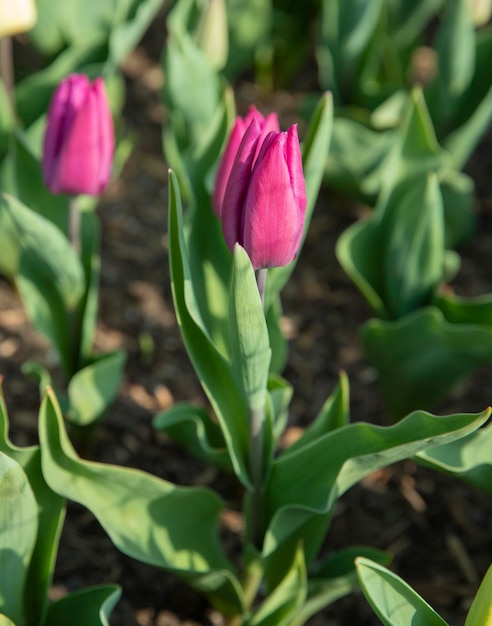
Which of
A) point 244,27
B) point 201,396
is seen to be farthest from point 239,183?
point 244,27

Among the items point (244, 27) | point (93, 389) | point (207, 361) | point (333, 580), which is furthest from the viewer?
point (244, 27)

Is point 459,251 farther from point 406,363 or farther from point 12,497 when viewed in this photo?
point 12,497

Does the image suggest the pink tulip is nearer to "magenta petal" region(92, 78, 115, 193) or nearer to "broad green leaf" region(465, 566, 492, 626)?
"magenta petal" region(92, 78, 115, 193)

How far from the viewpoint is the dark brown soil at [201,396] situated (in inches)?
62.2

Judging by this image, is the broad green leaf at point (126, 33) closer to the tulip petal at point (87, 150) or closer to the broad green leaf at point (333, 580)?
the tulip petal at point (87, 150)

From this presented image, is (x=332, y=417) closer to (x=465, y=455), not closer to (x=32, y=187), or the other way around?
(x=465, y=455)

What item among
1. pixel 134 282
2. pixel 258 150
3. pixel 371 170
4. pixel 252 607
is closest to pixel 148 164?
pixel 134 282

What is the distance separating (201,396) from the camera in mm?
1865

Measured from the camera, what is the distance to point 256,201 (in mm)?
1008

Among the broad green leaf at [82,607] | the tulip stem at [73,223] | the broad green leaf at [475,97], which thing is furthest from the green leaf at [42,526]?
the broad green leaf at [475,97]

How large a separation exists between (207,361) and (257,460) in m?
0.15

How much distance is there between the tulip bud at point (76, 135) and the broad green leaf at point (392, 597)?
71cm

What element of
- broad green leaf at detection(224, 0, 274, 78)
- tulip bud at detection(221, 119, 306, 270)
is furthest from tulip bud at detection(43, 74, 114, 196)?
broad green leaf at detection(224, 0, 274, 78)

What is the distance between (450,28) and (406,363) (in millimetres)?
746
